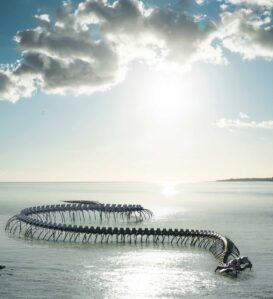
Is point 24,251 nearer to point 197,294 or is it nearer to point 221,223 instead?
point 197,294

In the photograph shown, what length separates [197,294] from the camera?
30562 mm

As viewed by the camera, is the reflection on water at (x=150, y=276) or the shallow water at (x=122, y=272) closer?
the shallow water at (x=122, y=272)

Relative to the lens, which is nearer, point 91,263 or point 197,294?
point 197,294

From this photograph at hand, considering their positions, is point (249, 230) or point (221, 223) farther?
point (221, 223)

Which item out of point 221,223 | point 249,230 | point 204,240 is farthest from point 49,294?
point 221,223

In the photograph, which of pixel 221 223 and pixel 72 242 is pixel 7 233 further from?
pixel 221 223

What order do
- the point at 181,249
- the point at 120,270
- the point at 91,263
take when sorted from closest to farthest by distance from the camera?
1. the point at 120,270
2. the point at 91,263
3. the point at 181,249

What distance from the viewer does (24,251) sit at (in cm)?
4812

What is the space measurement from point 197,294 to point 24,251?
79.4 feet

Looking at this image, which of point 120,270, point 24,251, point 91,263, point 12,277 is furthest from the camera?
point 24,251

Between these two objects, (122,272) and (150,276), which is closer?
(150,276)

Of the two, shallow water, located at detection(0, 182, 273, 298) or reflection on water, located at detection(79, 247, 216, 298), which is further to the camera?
reflection on water, located at detection(79, 247, 216, 298)

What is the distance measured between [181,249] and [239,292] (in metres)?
21.4

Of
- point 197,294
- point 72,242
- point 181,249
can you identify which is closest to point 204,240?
point 181,249
